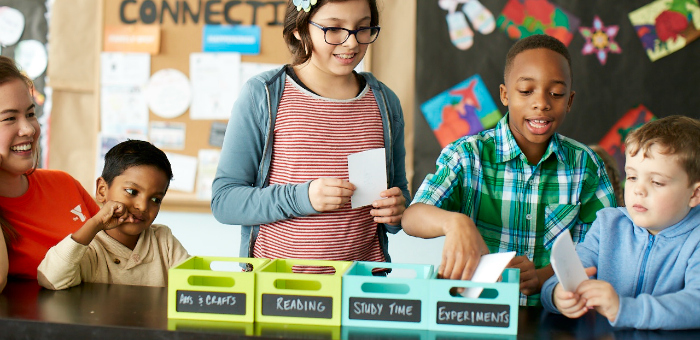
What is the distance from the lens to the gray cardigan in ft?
5.63

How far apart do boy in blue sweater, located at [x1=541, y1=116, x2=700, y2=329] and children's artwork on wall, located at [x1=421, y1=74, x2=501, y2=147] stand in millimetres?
1701

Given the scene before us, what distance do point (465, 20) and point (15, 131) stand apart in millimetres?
2168

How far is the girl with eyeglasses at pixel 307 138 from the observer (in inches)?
69.5

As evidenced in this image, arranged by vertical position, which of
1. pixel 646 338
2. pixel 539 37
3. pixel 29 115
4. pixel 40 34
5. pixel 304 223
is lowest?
pixel 646 338

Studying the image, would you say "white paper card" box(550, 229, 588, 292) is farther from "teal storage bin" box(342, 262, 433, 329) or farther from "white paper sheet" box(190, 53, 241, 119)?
"white paper sheet" box(190, 53, 241, 119)

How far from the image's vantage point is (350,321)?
1253 millimetres

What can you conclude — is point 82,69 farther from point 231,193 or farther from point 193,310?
point 193,310

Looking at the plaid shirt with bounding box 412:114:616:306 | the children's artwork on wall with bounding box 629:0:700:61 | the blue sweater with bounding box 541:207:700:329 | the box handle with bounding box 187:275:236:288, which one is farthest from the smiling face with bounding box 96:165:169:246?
the children's artwork on wall with bounding box 629:0:700:61

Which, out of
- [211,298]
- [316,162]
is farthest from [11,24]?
[211,298]

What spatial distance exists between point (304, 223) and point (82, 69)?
7.38 feet

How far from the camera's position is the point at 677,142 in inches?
55.4

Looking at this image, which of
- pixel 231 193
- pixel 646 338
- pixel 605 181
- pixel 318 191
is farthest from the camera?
pixel 605 181

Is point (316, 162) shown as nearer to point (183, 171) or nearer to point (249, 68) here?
point (249, 68)

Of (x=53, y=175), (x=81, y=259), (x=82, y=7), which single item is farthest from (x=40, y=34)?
(x=81, y=259)
